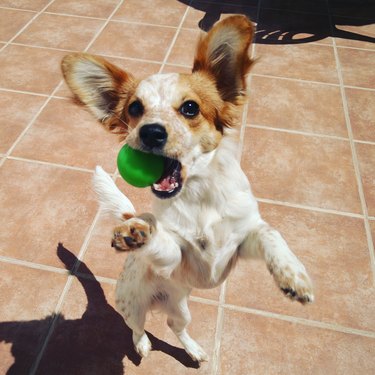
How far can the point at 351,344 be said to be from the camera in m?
2.71

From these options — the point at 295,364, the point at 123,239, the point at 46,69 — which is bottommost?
the point at 295,364

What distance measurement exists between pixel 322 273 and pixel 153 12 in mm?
5034

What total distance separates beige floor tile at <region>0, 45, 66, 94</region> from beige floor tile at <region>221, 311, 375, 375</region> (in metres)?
3.68

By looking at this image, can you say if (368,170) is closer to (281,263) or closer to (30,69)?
(281,263)

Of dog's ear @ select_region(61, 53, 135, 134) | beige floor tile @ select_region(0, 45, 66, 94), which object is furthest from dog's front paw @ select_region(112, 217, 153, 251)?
beige floor tile @ select_region(0, 45, 66, 94)

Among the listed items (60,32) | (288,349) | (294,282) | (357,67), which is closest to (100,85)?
(294,282)

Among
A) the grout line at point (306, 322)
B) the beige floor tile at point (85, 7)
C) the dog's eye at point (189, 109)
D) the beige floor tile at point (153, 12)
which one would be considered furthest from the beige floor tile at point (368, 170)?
the beige floor tile at point (85, 7)

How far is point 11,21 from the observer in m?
5.83

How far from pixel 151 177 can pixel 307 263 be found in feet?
5.94

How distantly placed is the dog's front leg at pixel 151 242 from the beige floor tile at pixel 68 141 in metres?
1.89

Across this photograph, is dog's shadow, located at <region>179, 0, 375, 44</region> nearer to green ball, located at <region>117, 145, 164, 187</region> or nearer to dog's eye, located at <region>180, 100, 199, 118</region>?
dog's eye, located at <region>180, 100, 199, 118</region>

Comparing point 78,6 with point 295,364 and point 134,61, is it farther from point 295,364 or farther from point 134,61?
point 295,364

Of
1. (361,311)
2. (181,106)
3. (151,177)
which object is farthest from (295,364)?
(181,106)

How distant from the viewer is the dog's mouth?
6.76 ft
